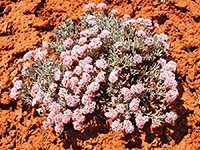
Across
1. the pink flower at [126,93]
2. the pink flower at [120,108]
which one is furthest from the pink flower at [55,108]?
the pink flower at [126,93]

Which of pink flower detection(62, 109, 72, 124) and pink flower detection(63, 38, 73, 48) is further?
pink flower detection(63, 38, 73, 48)

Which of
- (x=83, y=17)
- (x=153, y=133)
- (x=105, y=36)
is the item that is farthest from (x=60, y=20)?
(x=153, y=133)

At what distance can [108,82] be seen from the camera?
172 inches

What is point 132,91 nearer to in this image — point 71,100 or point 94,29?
point 71,100

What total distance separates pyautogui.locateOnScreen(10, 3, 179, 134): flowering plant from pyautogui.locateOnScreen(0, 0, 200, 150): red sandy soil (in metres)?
0.33

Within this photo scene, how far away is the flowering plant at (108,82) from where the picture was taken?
394 centimetres

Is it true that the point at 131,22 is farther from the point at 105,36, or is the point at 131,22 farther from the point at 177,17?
the point at 177,17

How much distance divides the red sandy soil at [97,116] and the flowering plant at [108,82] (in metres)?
0.33

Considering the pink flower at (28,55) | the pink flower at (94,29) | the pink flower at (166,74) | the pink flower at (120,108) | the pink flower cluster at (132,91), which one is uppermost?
the pink flower at (94,29)

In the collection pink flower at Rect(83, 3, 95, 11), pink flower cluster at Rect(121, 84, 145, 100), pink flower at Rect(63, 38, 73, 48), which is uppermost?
pink flower at Rect(83, 3, 95, 11)

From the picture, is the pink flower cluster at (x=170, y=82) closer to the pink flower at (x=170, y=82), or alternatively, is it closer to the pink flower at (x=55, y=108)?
the pink flower at (x=170, y=82)

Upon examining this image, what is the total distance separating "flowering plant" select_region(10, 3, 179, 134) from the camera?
3941mm

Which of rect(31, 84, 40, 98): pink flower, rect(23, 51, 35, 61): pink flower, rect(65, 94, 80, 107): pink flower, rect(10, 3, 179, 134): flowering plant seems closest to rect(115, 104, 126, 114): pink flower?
rect(10, 3, 179, 134): flowering plant

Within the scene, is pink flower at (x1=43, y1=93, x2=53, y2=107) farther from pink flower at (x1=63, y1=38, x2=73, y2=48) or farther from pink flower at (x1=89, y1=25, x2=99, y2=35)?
pink flower at (x1=89, y1=25, x2=99, y2=35)
